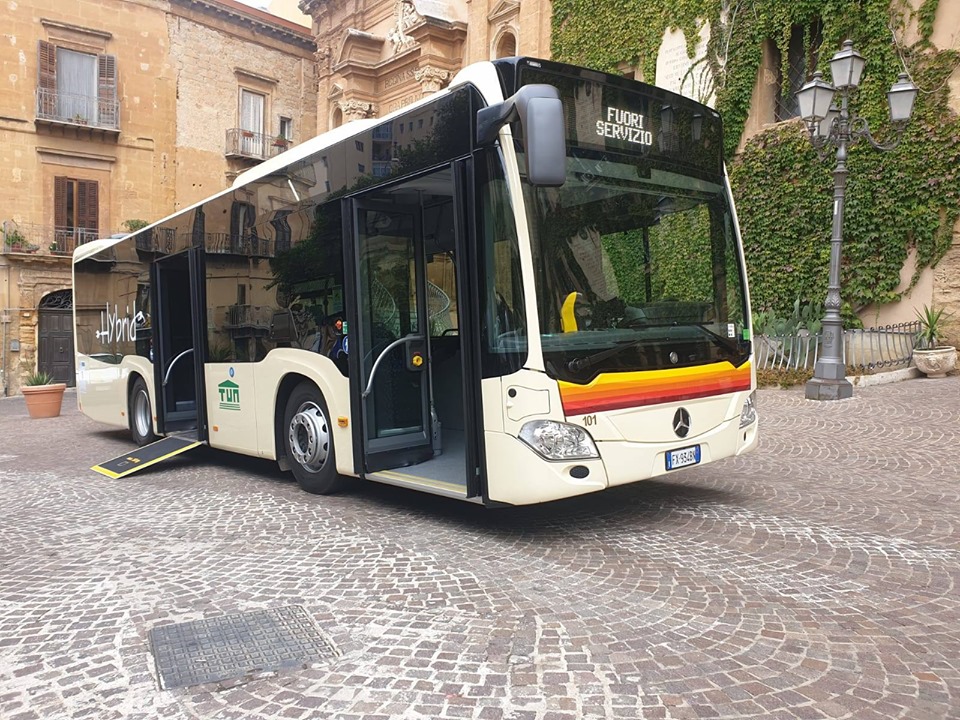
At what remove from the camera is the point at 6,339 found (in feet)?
84.4

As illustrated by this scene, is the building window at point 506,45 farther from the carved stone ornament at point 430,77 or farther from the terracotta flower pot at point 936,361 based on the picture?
the terracotta flower pot at point 936,361

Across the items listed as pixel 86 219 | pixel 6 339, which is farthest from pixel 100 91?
pixel 6 339

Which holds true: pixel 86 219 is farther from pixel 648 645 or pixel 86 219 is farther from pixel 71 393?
pixel 648 645

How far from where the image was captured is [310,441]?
6.70 meters

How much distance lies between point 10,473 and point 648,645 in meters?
7.71

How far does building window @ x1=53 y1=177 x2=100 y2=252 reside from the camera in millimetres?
26188

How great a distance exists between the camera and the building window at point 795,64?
1645cm

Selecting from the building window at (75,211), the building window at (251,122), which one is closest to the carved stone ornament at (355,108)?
the building window at (251,122)

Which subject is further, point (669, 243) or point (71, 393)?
point (71, 393)

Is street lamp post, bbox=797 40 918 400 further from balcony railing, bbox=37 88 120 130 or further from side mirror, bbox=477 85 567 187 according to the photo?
balcony railing, bbox=37 88 120 130

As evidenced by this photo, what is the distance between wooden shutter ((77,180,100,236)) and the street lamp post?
23.4 metres

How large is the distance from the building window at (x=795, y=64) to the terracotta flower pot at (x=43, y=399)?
1643 centimetres

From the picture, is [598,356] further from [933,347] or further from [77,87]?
[77,87]

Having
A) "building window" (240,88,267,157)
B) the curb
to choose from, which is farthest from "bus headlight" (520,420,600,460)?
"building window" (240,88,267,157)
